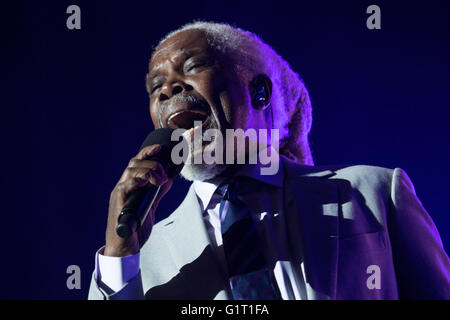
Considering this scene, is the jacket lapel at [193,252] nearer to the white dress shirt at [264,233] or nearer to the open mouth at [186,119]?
the white dress shirt at [264,233]

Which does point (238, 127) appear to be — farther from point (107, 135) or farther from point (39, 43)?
point (39, 43)

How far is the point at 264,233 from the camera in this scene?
1.66 meters

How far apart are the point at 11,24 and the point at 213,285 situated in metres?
1.71

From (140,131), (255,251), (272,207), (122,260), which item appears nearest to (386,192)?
(272,207)

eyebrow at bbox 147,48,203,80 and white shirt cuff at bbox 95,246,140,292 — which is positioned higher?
eyebrow at bbox 147,48,203,80

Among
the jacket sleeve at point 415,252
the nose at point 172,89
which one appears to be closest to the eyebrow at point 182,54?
the nose at point 172,89

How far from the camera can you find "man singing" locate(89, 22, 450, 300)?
1490 millimetres

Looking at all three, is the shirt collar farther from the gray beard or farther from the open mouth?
the open mouth

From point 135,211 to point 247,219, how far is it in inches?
20.3

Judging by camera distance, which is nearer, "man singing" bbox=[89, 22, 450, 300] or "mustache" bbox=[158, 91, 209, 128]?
"man singing" bbox=[89, 22, 450, 300]

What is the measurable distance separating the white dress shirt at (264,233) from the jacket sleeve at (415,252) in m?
0.37

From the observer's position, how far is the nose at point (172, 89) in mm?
1732

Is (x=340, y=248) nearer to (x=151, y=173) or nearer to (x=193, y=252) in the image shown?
(x=193, y=252)

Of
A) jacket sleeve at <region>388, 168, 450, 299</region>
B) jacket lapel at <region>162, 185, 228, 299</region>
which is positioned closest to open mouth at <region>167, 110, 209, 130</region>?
jacket lapel at <region>162, 185, 228, 299</region>
